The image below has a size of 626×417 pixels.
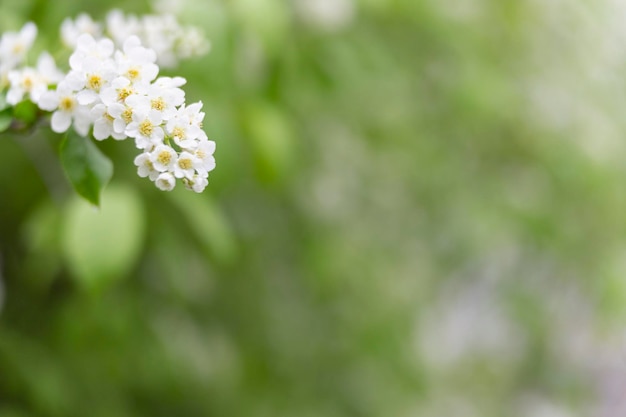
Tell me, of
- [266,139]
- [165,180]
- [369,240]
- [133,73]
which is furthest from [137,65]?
[369,240]

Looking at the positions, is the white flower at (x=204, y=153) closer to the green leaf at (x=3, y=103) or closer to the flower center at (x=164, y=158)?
the flower center at (x=164, y=158)

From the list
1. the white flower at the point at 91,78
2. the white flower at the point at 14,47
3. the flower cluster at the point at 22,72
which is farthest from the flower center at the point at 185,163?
the white flower at the point at 14,47

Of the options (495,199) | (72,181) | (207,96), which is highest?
(495,199)

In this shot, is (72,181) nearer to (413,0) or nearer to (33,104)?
(33,104)

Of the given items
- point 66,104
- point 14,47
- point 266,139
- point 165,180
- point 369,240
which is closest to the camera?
point 165,180

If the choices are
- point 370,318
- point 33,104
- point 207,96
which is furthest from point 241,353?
point 33,104

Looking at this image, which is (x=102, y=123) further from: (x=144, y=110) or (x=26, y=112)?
(x=26, y=112)
